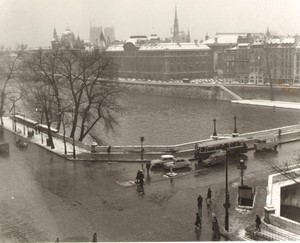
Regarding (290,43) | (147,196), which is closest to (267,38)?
(290,43)

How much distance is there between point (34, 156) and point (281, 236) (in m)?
20.5

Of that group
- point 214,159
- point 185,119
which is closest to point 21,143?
point 214,159

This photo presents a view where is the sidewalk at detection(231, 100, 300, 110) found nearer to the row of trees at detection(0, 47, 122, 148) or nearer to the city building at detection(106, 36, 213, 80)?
the row of trees at detection(0, 47, 122, 148)

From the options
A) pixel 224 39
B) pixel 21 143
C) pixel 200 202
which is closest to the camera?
pixel 200 202

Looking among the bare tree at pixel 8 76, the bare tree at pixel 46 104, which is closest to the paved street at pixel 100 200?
the bare tree at pixel 46 104

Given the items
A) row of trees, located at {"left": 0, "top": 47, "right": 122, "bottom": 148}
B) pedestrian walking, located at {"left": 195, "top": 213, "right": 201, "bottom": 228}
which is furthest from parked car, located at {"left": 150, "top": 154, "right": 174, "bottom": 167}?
pedestrian walking, located at {"left": 195, "top": 213, "right": 201, "bottom": 228}

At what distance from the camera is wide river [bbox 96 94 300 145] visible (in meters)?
49.5

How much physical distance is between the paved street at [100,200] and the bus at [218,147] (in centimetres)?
101

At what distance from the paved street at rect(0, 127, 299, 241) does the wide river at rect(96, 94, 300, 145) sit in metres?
15.6

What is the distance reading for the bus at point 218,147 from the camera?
3209 centimetres

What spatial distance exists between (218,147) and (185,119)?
30192 mm

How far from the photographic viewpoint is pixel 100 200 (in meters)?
23.8

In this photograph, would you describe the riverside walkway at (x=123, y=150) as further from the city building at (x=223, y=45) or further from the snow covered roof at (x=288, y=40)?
the city building at (x=223, y=45)

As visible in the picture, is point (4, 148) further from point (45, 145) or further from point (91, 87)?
point (91, 87)
